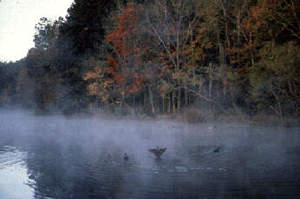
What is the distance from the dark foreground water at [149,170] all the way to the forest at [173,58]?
721 centimetres

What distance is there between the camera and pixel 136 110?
96.9 ft

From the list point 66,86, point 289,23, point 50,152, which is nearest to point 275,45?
point 289,23

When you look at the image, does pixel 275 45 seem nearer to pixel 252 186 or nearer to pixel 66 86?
pixel 252 186

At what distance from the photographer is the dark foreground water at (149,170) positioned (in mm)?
7031

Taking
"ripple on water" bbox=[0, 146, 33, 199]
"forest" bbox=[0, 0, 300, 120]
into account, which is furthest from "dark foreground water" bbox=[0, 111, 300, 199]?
"forest" bbox=[0, 0, 300, 120]

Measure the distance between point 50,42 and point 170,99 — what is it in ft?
48.8

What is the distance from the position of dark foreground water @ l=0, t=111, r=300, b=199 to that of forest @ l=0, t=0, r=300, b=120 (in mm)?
7208

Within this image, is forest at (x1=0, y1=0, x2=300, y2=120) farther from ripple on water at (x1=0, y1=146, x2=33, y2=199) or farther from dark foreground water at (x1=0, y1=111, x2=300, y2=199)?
ripple on water at (x1=0, y1=146, x2=33, y2=199)

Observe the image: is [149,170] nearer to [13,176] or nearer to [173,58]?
[13,176]

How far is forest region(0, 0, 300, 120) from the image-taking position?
20906 millimetres

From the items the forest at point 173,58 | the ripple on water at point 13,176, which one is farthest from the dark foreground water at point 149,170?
the forest at point 173,58

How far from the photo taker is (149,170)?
9.09m

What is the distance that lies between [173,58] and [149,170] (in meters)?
19.0

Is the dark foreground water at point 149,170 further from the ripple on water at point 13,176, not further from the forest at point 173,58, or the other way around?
the forest at point 173,58
